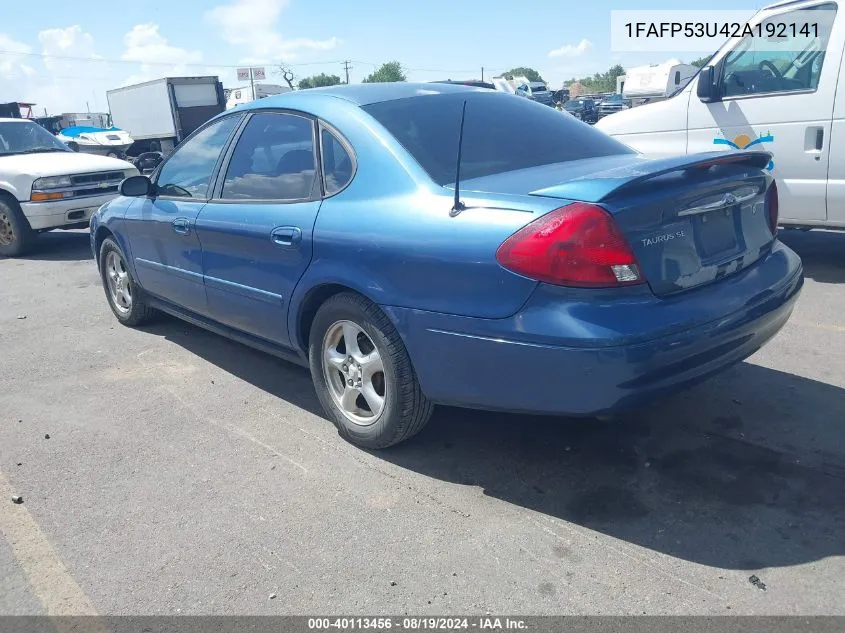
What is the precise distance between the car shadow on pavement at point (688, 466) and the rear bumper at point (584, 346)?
0.45 meters

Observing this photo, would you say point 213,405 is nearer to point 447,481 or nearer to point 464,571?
point 447,481

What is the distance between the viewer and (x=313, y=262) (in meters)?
3.44

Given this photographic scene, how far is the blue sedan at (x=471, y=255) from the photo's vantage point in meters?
2.66

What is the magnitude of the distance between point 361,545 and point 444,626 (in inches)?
21.6

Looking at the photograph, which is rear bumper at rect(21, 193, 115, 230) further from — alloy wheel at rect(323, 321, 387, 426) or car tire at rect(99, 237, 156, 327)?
alloy wheel at rect(323, 321, 387, 426)

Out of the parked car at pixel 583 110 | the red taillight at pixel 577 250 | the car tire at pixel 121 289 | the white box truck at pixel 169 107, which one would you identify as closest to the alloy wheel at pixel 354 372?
the red taillight at pixel 577 250

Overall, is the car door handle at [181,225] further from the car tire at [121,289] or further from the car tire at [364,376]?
the car tire at [364,376]

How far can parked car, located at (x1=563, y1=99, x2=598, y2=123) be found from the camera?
28.0 metres

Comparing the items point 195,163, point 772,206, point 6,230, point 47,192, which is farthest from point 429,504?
point 6,230

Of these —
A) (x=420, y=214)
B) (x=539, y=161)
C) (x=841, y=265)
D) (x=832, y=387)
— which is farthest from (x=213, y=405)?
(x=841, y=265)

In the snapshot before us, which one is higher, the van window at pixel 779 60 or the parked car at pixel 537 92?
the parked car at pixel 537 92

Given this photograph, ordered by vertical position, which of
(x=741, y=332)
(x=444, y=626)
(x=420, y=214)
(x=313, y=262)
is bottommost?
(x=444, y=626)

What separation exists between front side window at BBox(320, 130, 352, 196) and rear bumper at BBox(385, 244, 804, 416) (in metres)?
0.75

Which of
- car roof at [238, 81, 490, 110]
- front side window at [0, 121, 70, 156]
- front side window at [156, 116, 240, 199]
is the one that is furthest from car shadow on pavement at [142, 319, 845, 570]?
front side window at [0, 121, 70, 156]
